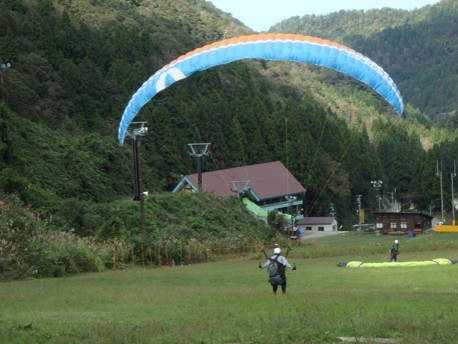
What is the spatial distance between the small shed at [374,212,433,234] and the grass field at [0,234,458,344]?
54.2 meters

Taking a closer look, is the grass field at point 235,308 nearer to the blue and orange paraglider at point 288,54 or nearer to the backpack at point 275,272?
the backpack at point 275,272

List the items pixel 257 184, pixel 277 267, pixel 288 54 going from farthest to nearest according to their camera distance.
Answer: pixel 257 184, pixel 288 54, pixel 277 267

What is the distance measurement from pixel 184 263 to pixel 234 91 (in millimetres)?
66331

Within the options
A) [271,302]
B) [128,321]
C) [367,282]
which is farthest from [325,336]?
[367,282]

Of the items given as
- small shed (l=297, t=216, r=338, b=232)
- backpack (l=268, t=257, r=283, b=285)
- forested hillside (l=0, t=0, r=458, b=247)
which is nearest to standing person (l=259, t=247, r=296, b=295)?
backpack (l=268, t=257, r=283, b=285)

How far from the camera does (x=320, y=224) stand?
307 feet

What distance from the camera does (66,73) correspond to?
7294 centimetres

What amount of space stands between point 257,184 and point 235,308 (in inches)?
2540

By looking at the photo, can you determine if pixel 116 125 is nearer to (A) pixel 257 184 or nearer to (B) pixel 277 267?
(A) pixel 257 184

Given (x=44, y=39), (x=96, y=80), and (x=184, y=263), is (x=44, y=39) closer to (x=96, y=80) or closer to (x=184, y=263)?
(x=96, y=80)

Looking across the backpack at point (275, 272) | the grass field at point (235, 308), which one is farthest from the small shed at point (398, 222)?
the backpack at point (275, 272)

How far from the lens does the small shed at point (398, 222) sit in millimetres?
81250

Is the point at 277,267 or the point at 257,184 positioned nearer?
the point at 277,267

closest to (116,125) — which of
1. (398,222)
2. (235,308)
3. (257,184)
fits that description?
(257,184)
